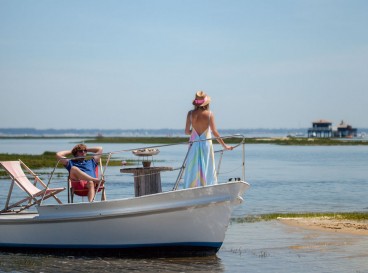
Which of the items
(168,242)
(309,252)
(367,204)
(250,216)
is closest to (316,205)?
(367,204)

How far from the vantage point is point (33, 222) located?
13.7 metres

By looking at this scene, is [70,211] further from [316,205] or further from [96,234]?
[316,205]

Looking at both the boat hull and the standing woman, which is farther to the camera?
the standing woman

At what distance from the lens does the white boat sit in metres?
12.9

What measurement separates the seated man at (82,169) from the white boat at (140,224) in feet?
2.04

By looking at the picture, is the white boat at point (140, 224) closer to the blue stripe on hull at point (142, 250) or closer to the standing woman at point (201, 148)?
the blue stripe on hull at point (142, 250)

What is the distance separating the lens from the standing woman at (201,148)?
42.8 feet

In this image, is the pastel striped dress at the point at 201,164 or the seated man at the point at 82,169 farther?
the seated man at the point at 82,169

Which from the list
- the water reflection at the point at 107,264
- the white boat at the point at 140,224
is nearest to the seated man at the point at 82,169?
the white boat at the point at 140,224

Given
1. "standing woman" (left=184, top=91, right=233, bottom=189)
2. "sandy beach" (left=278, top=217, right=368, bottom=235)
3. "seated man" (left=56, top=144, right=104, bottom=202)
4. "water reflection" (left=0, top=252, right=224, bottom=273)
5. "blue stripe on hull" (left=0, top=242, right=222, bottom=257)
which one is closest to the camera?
"water reflection" (left=0, top=252, right=224, bottom=273)

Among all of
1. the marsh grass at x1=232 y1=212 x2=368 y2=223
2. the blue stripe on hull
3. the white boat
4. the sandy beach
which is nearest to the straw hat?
the white boat

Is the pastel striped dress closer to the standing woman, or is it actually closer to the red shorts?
the standing woman

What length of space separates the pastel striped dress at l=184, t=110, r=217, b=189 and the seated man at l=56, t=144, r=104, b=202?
177 cm

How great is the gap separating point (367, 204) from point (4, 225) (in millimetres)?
13832
